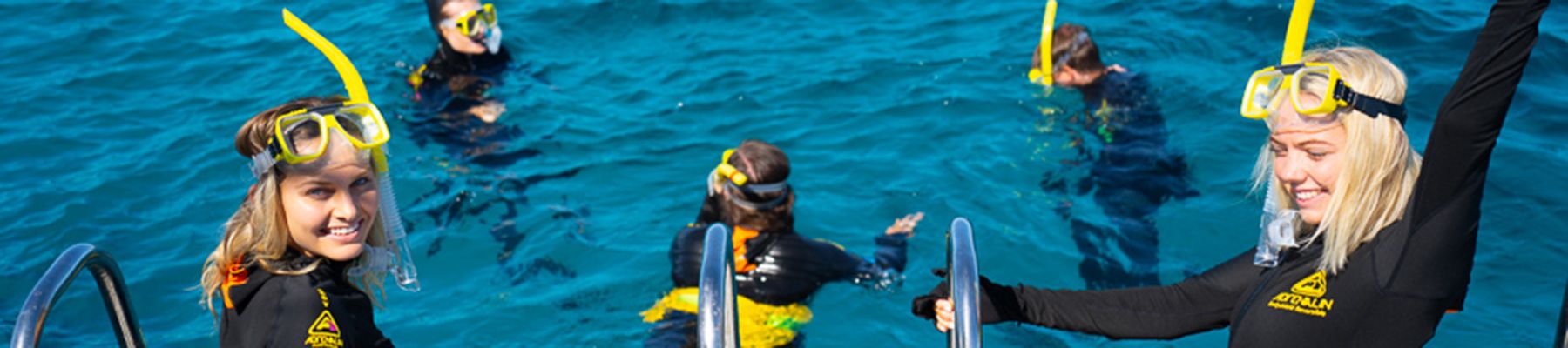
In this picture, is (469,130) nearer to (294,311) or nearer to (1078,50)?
(1078,50)

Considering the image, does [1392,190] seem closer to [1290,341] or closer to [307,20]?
[1290,341]

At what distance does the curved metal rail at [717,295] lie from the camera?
2424 mm

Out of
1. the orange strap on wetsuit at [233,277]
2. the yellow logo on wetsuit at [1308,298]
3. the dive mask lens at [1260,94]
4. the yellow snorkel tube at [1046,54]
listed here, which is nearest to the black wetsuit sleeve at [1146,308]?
the yellow logo on wetsuit at [1308,298]

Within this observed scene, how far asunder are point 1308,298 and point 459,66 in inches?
244

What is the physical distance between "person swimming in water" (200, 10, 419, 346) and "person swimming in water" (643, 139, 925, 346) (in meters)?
2.03

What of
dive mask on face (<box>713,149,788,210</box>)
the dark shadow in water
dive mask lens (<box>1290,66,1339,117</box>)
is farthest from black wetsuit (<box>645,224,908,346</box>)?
dive mask lens (<box>1290,66,1339,117</box>)

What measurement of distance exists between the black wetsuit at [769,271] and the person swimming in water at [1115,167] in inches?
56.9

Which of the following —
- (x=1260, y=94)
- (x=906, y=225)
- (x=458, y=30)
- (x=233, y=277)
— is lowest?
(x=906, y=225)

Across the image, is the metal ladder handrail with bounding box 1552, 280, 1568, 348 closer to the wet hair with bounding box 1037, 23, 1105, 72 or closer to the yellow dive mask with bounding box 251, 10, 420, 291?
the yellow dive mask with bounding box 251, 10, 420, 291

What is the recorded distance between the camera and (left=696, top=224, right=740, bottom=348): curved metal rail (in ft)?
7.95

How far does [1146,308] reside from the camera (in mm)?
2990

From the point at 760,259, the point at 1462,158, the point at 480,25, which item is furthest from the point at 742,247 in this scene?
the point at 480,25

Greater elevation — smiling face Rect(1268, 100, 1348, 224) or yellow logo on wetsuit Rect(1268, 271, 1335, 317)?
smiling face Rect(1268, 100, 1348, 224)

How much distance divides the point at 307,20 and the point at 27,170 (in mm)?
3083
